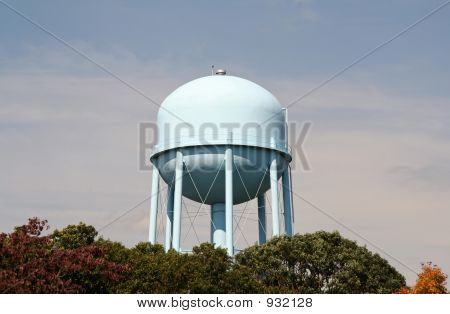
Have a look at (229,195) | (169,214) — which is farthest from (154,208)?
(229,195)

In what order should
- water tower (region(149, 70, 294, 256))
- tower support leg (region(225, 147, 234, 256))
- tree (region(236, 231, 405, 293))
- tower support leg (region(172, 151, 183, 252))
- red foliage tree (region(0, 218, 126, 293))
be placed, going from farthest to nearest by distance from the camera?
tower support leg (region(172, 151, 183, 252))
water tower (region(149, 70, 294, 256))
tower support leg (region(225, 147, 234, 256))
tree (region(236, 231, 405, 293))
red foliage tree (region(0, 218, 126, 293))

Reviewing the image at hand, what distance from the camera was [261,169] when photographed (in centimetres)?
4109

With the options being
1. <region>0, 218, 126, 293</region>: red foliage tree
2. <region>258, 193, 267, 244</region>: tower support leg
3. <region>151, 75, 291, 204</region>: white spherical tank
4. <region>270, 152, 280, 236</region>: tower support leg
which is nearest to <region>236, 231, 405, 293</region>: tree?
<region>270, 152, 280, 236</region>: tower support leg

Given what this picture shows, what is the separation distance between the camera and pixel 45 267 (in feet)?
78.3

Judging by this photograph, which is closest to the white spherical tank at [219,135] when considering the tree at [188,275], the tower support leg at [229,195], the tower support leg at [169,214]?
the tower support leg at [229,195]

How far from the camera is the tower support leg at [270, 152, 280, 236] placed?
40.4 metres

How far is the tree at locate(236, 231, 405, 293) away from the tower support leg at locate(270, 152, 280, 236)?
2.09m

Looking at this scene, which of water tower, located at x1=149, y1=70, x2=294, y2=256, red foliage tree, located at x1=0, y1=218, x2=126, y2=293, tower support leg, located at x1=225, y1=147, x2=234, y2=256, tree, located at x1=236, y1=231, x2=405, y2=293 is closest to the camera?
red foliage tree, located at x1=0, y1=218, x2=126, y2=293

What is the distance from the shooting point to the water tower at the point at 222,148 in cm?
4019

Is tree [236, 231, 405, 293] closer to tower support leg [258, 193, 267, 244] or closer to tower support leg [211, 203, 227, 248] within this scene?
tower support leg [211, 203, 227, 248]

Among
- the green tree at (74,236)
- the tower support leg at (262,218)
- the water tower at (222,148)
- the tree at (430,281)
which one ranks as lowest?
the tree at (430,281)

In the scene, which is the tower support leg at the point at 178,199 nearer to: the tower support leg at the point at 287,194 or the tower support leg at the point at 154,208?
the tower support leg at the point at 154,208

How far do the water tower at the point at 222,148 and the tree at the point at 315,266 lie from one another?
2.47 metres
